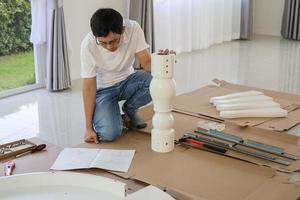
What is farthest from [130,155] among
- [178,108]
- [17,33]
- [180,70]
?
[180,70]

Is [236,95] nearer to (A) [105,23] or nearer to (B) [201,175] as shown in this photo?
(B) [201,175]

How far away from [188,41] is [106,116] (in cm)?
304

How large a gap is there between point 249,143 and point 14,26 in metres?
2.32

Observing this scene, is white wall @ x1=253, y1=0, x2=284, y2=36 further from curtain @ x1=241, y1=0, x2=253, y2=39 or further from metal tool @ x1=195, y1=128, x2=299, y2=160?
metal tool @ x1=195, y1=128, x2=299, y2=160

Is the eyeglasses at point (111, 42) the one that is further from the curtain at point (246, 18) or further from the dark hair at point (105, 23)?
the curtain at point (246, 18)

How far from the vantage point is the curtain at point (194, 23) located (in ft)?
16.5

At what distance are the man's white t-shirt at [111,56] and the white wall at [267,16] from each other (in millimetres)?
4438

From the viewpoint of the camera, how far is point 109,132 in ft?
8.11

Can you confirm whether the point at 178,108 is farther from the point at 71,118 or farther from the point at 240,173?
the point at 240,173

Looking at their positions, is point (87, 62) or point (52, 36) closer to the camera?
point (87, 62)

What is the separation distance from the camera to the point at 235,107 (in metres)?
2.91

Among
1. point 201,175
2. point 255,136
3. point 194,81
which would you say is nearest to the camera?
point 201,175

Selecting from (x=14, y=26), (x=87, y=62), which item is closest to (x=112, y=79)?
(x=87, y=62)

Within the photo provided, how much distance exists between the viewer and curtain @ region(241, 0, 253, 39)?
244 inches
